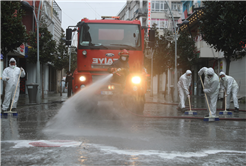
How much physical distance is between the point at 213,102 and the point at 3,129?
640cm

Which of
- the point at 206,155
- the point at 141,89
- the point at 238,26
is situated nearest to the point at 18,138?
the point at 206,155

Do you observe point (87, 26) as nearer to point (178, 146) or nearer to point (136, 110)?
point (136, 110)

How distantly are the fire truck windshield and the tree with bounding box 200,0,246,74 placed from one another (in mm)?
4954

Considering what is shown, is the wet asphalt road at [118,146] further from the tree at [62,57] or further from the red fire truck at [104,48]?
the tree at [62,57]

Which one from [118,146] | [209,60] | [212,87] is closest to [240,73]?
[209,60]

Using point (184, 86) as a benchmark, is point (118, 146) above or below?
below

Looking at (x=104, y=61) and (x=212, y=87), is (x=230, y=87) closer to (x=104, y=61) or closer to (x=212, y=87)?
(x=212, y=87)

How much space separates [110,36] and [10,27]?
235 inches

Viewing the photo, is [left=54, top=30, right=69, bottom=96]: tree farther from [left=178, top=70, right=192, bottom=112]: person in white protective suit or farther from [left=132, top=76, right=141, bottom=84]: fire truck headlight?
[left=132, top=76, right=141, bottom=84]: fire truck headlight

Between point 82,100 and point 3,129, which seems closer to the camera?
point 3,129

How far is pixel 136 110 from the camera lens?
11.1 meters

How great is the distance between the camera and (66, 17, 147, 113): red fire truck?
35.0 ft

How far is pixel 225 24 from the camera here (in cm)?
1398

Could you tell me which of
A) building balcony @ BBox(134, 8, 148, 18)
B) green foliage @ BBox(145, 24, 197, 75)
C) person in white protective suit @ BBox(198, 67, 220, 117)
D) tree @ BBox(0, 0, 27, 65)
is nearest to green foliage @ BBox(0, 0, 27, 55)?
tree @ BBox(0, 0, 27, 65)
